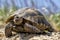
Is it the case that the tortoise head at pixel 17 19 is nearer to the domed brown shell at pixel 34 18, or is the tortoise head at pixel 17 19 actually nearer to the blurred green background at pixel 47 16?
the domed brown shell at pixel 34 18

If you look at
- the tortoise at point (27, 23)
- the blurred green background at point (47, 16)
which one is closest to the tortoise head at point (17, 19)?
the tortoise at point (27, 23)

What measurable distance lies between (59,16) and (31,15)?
7.56ft

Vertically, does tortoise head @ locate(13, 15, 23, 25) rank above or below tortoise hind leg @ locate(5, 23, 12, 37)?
above

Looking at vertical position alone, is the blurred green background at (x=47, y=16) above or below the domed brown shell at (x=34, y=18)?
above

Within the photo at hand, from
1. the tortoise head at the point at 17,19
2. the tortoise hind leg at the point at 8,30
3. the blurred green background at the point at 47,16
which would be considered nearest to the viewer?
the tortoise head at the point at 17,19

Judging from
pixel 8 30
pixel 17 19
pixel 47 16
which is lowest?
pixel 8 30

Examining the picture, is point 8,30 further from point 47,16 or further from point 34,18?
point 47,16

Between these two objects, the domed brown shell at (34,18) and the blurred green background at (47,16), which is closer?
the domed brown shell at (34,18)

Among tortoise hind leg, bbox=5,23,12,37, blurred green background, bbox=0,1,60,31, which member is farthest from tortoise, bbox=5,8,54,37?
blurred green background, bbox=0,1,60,31

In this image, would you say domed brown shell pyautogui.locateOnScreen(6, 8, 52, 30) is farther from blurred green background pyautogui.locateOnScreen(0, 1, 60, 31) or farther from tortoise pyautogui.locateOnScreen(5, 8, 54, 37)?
blurred green background pyautogui.locateOnScreen(0, 1, 60, 31)

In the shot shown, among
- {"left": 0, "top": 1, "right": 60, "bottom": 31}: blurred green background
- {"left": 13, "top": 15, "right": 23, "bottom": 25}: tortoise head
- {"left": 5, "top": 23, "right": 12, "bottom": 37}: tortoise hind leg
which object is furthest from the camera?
{"left": 0, "top": 1, "right": 60, "bottom": 31}: blurred green background

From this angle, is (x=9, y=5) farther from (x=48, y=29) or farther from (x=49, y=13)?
(x=48, y=29)

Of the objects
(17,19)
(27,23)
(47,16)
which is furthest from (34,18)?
(47,16)

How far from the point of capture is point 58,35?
2857mm
